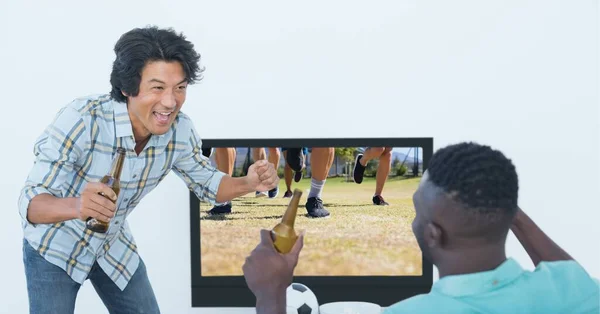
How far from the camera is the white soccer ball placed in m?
2.90

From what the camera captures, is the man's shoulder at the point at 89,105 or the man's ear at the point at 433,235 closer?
the man's ear at the point at 433,235

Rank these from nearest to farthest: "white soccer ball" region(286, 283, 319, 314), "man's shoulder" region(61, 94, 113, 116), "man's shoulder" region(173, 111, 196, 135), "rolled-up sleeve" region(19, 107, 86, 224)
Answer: "rolled-up sleeve" region(19, 107, 86, 224) < "man's shoulder" region(61, 94, 113, 116) < "man's shoulder" region(173, 111, 196, 135) < "white soccer ball" region(286, 283, 319, 314)

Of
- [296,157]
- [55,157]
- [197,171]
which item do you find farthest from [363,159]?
[55,157]

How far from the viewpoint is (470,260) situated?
123 cm

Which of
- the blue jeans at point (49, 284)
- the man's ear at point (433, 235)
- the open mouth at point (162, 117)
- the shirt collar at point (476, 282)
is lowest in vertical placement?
the blue jeans at point (49, 284)

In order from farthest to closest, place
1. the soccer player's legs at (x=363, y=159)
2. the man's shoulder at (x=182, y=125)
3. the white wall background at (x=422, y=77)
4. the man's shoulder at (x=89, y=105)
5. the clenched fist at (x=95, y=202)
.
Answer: the white wall background at (x=422, y=77)
the soccer player's legs at (x=363, y=159)
the man's shoulder at (x=182, y=125)
the man's shoulder at (x=89, y=105)
the clenched fist at (x=95, y=202)

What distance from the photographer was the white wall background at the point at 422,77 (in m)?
3.45

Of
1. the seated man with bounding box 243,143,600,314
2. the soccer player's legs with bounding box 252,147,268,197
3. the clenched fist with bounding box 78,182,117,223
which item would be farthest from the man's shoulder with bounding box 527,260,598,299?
the soccer player's legs with bounding box 252,147,268,197

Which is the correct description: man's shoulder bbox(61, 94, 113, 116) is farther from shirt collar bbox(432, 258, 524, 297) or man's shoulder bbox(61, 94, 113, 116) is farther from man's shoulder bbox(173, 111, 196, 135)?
shirt collar bbox(432, 258, 524, 297)

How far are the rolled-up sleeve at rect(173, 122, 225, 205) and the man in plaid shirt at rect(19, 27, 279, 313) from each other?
0.25ft

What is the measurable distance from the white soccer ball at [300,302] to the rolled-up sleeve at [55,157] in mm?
1128

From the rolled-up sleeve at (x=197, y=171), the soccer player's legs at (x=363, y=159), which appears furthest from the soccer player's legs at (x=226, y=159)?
the rolled-up sleeve at (x=197, y=171)

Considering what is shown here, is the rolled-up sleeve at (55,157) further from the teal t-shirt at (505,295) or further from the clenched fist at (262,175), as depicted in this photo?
the teal t-shirt at (505,295)

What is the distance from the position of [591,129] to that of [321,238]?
131 centimetres
